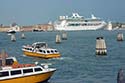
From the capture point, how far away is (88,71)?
58.5 metres

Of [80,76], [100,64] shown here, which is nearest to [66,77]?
[80,76]

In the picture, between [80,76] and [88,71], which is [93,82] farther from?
[88,71]

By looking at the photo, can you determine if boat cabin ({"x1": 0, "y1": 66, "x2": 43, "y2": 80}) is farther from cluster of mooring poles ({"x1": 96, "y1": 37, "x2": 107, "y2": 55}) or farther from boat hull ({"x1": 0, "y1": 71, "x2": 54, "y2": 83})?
cluster of mooring poles ({"x1": 96, "y1": 37, "x2": 107, "y2": 55})

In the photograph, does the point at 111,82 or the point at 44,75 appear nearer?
the point at 44,75

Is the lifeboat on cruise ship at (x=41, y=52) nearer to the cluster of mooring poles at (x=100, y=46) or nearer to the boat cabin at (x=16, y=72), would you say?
the cluster of mooring poles at (x=100, y=46)

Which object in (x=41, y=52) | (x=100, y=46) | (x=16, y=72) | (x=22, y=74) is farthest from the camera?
(x=100, y=46)

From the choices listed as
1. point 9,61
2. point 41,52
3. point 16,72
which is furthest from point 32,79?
point 41,52

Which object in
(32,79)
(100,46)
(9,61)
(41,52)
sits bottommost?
(32,79)

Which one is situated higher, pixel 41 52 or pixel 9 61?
pixel 41 52

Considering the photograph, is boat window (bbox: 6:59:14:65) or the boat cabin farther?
boat window (bbox: 6:59:14:65)

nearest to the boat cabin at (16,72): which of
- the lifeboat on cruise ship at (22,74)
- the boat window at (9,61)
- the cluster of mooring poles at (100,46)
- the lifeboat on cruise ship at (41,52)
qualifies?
the lifeboat on cruise ship at (22,74)

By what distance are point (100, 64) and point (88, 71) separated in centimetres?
1075

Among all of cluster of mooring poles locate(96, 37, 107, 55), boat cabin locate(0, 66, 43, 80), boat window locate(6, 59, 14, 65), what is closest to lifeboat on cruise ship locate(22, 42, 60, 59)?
cluster of mooring poles locate(96, 37, 107, 55)

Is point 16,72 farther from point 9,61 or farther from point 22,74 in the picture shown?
point 9,61
